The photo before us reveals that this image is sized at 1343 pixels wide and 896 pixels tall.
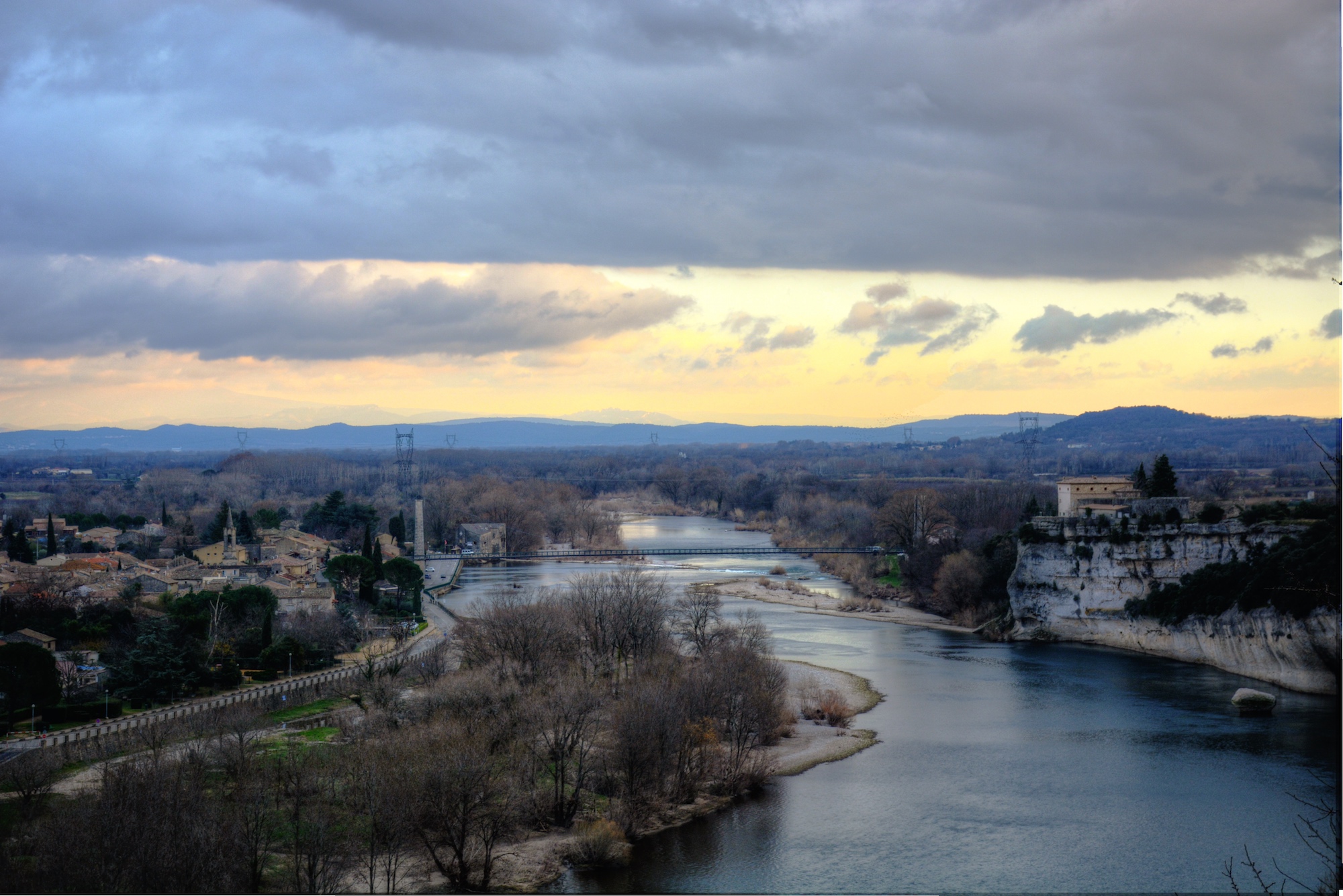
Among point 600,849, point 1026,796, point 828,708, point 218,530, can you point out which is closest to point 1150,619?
point 828,708

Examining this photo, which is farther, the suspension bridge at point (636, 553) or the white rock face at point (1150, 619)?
the suspension bridge at point (636, 553)

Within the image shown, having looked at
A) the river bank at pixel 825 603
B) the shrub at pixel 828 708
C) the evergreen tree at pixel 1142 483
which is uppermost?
the evergreen tree at pixel 1142 483

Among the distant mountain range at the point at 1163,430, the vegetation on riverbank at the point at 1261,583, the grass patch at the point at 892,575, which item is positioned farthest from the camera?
the distant mountain range at the point at 1163,430

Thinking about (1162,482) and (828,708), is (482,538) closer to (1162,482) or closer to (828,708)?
(1162,482)

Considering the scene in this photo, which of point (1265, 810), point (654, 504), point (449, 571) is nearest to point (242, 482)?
point (654, 504)

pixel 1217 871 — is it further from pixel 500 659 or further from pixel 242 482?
pixel 242 482

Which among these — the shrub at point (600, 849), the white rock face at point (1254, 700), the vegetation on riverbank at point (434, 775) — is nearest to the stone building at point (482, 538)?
the vegetation on riverbank at point (434, 775)

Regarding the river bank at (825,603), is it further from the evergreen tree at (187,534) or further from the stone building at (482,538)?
the evergreen tree at (187,534)
